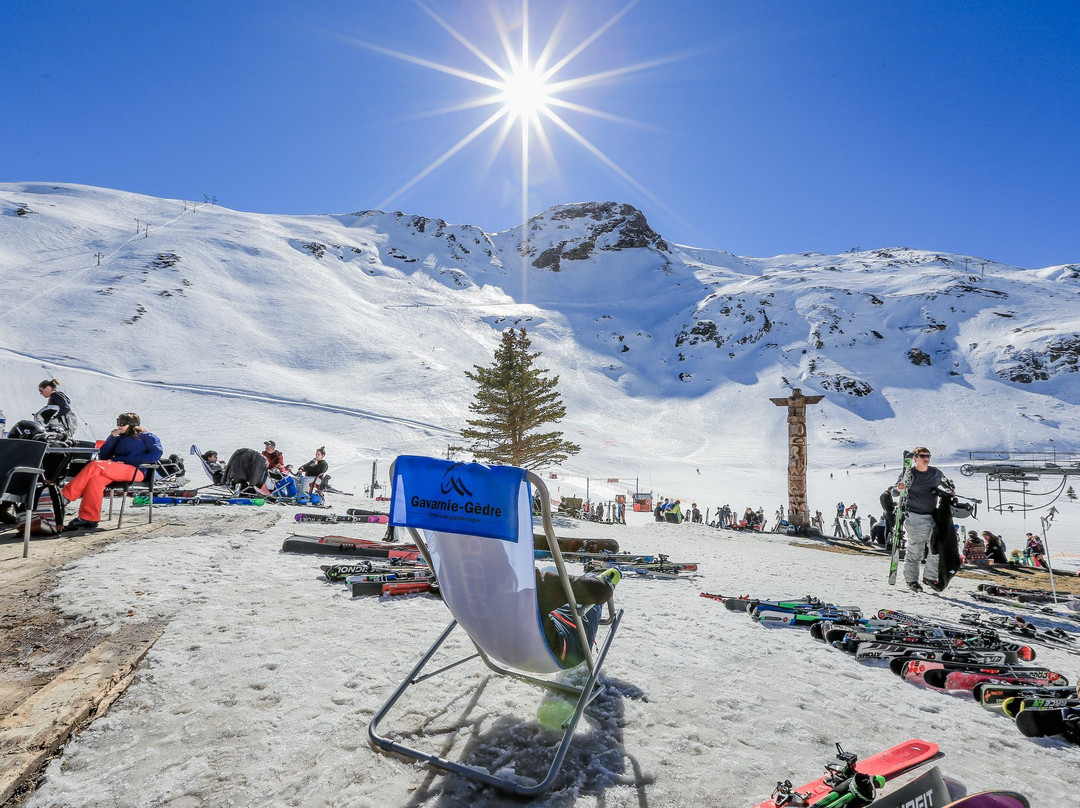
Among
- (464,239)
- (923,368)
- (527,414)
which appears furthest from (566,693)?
(464,239)

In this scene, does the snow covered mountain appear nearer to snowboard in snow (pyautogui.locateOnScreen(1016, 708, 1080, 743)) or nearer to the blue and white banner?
the blue and white banner

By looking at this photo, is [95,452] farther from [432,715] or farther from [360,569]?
[432,715]

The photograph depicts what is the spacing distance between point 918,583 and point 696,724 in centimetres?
668

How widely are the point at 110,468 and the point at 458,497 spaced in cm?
683

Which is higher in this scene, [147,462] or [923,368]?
[923,368]

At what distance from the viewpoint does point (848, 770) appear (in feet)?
7.27

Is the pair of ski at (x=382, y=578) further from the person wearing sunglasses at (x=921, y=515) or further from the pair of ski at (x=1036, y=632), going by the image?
the person wearing sunglasses at (x=921, y=515)

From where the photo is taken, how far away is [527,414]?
23906mm

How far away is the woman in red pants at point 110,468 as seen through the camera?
6.65 meters

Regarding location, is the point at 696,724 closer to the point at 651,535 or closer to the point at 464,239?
the point at 651,535

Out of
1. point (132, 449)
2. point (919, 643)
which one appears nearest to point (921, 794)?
point (919, 643)

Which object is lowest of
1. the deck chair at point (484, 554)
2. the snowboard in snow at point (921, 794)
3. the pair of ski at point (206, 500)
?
the snowboard in snow at point (921, 794)

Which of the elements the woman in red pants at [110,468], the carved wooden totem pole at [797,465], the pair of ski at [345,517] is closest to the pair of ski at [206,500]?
the pair of ski at [345,517]

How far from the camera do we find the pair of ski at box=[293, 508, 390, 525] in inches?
419
